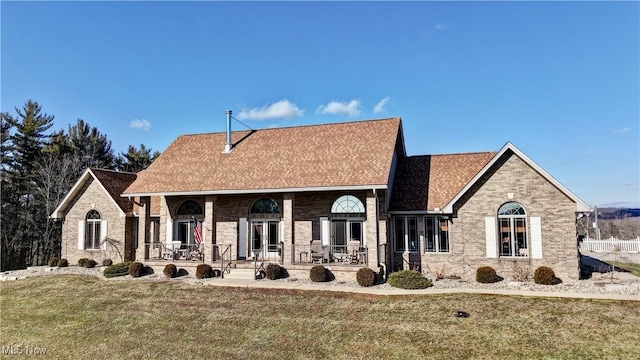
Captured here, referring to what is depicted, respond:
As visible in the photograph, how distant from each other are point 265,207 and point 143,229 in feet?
25.0

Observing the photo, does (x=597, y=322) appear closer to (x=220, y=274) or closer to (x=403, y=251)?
(x=403, y=251)

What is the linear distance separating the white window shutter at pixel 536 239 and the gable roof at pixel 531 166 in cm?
165

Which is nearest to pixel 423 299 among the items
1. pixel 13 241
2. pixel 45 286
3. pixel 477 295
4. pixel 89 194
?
pixel 477 295

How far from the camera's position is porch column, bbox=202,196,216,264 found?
21094 mm

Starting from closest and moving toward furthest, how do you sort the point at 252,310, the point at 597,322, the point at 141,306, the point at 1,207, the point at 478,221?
1. the point at 597,322
2. the point at 252,310
3. the point at 141,306
4. the point at 478,221
5. the point at 1,207

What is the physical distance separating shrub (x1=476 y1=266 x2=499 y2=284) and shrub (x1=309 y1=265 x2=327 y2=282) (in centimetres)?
679

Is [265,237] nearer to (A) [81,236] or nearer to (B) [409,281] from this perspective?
(B) [409,281]

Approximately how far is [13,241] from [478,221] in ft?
124

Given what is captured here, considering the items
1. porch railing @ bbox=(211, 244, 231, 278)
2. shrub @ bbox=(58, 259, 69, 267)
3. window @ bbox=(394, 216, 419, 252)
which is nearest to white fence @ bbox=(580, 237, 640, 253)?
window @ bbox=(394, 216, 419, 252)

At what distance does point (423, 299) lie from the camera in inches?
575

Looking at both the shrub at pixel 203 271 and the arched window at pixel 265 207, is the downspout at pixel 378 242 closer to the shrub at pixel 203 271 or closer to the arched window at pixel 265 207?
the arched window at pixel 265 207

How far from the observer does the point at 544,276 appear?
16438 millimetres

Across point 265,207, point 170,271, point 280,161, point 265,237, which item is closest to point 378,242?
point 265,237

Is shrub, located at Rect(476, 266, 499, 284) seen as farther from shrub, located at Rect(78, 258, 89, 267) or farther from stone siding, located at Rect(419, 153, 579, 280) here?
shrub, located at Rect(78, 258, 89, 267)
